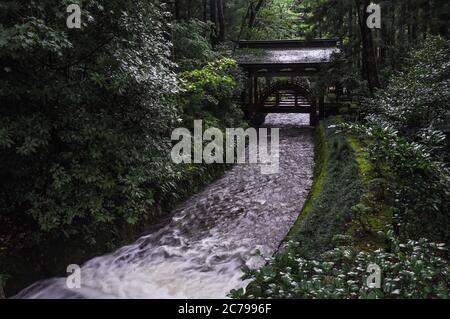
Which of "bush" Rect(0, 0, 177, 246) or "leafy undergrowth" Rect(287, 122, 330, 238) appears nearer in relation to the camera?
"bush" Rect(0, 0, 177, 246)

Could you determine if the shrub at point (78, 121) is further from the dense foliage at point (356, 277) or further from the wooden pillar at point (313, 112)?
the wooden pillar at point (313, 112)

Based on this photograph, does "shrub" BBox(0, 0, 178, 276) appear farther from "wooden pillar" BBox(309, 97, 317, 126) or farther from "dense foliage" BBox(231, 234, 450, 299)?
"wooden pillar" BBox(309, 97, 317, 126)

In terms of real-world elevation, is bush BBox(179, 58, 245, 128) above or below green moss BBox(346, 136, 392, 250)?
above

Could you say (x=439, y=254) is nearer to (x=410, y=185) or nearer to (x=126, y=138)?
(x=410, y=185)

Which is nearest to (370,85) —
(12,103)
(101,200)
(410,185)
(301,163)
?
(301,163)

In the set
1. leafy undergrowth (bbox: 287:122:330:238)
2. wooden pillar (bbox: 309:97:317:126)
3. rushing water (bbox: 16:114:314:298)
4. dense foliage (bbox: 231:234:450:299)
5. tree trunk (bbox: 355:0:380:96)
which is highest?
tree trunk (bbox: 355:0:380:96)

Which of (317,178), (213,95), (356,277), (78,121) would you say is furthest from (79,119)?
(213,95)

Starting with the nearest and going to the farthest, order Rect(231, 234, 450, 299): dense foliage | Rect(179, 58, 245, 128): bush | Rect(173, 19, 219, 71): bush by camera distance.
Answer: Rect(231, 234, 450, 299): dense foliage
Rect(179, 58, 245, 128): bush
Rect(173, 19, 219, 71): bush

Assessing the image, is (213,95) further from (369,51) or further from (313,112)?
(313,112)

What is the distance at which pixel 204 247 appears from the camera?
787cm

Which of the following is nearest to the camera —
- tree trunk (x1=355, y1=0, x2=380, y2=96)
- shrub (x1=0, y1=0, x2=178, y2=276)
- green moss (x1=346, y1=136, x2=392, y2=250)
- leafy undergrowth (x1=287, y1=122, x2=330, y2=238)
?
green moss (x1=346, y1=136, x2=392, y2=250)

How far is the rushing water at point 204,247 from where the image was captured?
654 cm

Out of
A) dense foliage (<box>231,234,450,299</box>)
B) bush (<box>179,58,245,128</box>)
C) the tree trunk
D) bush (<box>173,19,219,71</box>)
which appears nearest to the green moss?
dense foliage (<box>231,234,450,299</box>)

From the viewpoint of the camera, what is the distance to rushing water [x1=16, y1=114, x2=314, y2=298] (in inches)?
258
